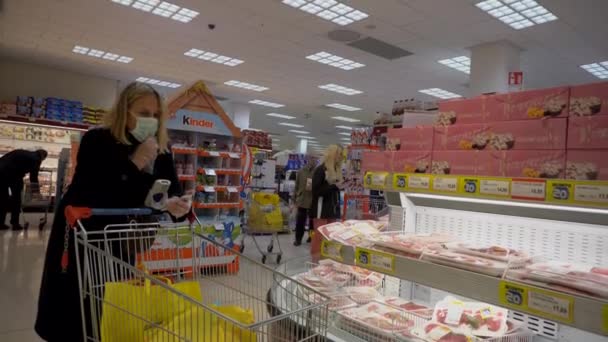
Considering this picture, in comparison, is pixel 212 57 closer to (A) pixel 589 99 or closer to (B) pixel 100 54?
(B) pixel 100 54

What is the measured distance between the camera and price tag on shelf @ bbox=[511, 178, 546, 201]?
57.7 inches

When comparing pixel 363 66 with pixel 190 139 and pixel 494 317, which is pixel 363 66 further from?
pixel 494 317

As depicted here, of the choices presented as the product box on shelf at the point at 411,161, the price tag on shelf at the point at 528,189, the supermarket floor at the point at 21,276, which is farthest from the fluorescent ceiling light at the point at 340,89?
the price tag on shelf at the point at 528,189

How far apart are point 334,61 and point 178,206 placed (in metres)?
8.25

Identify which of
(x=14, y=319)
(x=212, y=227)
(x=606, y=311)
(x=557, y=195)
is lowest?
(x=14, y=319)

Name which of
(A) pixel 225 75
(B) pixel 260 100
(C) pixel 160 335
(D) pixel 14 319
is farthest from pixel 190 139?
(B) pixel 260 100

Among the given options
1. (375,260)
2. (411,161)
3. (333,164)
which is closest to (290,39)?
(333,164)

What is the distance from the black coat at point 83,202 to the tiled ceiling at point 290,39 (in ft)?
17.5

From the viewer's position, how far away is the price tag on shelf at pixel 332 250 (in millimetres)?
1900

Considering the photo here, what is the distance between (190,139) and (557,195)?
16.6ft

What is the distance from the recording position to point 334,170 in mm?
6625

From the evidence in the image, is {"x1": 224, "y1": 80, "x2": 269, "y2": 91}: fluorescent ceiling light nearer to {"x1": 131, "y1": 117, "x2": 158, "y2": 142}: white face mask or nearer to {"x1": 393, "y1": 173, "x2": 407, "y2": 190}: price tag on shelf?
{"x1": 131, "y1": 117, "x2": 158, "y2": 142}: white face mask

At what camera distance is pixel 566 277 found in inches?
51.1

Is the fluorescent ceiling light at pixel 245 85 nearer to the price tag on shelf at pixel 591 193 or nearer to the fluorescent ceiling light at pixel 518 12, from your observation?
the fluorescent ceiling light at pixel 518 12
